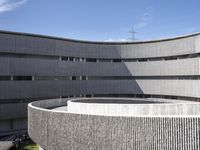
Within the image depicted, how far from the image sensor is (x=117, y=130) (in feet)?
49.2

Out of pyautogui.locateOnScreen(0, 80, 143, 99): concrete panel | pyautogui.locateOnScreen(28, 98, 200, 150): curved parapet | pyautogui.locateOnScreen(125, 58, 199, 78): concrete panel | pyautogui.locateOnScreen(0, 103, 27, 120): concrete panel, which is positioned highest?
pyautogui.locateOnScreen(125, 58, 199, 78): concrete panel

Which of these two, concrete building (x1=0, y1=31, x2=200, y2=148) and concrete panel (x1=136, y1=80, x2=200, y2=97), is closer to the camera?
concrete building (x1=0, y1=31, x2=200, y2=148)

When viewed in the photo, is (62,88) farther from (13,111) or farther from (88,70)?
(13,111)

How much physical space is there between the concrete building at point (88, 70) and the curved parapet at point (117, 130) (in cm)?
1652

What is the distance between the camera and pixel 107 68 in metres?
42.7

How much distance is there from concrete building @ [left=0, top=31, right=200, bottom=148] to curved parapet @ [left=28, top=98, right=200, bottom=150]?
1652 centimetres

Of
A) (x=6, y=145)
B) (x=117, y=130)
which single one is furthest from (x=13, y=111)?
(x=117, y=130)

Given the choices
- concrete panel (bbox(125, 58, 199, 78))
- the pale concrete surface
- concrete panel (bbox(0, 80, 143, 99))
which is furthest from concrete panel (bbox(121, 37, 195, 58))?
the pale concrete surface

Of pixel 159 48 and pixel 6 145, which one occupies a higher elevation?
pixel 159 48

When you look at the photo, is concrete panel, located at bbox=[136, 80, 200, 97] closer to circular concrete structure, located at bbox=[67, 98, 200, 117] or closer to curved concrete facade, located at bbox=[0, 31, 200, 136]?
curved concrete facade, located at bbox=[0, 31, 200, 136]

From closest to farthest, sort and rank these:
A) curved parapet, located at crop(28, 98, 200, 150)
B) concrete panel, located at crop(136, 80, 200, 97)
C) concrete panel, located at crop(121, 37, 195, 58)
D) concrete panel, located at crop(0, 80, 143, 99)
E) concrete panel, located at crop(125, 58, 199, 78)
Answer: curved parapet, located at crop(28, 98, 200, 150), concrete panel, located at crop(0, 80, 143, 99), concrete panel, located at crop(136, 80, 200, 97), concrete panel, located at crop(125, 58, 199, 78), concrete panel, located at crop(121, 37, 195, 58)

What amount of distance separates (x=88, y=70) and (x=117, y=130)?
26808mm

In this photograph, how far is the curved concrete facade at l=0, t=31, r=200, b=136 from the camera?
34094 millimetres

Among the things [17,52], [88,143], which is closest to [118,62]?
[17,52]
